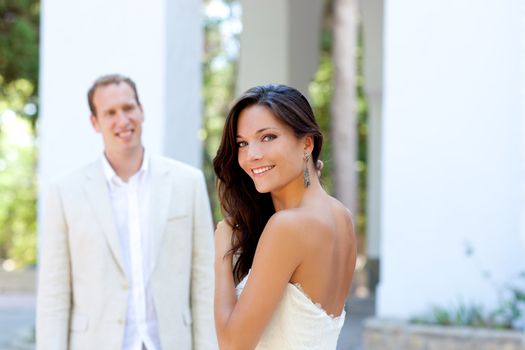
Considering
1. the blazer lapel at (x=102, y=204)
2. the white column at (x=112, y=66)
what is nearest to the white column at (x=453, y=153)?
the white column at (x=112, y=66)

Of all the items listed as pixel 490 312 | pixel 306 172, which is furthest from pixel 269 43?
pixel 306 172

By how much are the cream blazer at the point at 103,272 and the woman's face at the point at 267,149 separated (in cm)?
145

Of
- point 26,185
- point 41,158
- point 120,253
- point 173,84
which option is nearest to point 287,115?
point 120,253

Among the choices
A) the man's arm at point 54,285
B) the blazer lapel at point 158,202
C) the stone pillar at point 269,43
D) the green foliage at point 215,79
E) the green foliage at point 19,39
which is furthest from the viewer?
the green foliage at point 215,79

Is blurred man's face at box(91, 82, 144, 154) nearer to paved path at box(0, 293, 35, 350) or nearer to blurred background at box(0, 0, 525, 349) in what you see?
blurred background at box(0, 0, 525, 349)

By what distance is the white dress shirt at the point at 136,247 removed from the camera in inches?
153

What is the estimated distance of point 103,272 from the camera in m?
3.89

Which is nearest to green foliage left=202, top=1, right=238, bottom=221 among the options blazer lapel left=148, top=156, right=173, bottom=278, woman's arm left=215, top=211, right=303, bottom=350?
blazer lapel left=148, top=156, right=173, bottom=278

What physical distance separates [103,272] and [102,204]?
0.27 m

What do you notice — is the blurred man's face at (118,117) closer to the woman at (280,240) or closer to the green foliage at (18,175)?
the woman at (280,240)

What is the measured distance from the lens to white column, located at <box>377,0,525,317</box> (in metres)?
7.18

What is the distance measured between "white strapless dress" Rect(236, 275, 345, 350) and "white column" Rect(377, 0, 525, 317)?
4794 millimetres

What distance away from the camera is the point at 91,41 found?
23.7 feet

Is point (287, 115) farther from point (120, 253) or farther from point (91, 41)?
point (91, 41)
